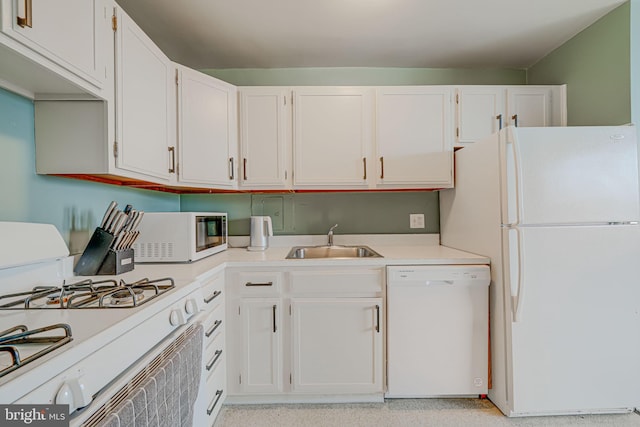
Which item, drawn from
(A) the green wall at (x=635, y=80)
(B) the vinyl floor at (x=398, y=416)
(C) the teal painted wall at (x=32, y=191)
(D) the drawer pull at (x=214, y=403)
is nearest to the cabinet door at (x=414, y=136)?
(A) the green wall at (x=635, y=80)

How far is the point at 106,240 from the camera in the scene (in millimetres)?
1353

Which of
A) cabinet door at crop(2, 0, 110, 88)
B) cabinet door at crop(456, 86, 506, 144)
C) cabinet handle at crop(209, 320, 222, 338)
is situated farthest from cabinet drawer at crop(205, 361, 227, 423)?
cabinet door at crop(456, 86, 506, 144)

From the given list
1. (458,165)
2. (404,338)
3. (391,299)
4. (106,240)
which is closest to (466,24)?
(458,165)

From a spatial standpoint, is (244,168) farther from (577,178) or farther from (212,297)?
(577,178)

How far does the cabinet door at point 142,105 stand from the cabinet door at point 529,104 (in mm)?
2279

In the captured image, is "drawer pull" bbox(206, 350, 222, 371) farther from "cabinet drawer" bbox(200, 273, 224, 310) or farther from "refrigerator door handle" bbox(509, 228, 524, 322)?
"refrigerator door handle" bbox(509, 228, 524, 322)

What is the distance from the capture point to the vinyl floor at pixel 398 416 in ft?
5.26

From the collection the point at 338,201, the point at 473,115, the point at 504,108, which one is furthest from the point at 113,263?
the point at 504,108

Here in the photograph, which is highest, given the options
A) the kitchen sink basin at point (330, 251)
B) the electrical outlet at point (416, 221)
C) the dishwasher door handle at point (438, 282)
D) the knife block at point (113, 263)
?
the electrical outlet at point (416, 221)

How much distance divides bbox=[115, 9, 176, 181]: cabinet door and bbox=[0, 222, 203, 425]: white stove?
19.0 inches

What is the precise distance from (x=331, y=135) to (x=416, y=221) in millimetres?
1011

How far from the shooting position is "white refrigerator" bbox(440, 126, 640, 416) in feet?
5.08

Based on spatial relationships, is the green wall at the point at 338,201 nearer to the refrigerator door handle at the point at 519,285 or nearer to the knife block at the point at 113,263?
the refrigerator door handle at the point at 519,285

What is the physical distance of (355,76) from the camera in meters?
2.45
